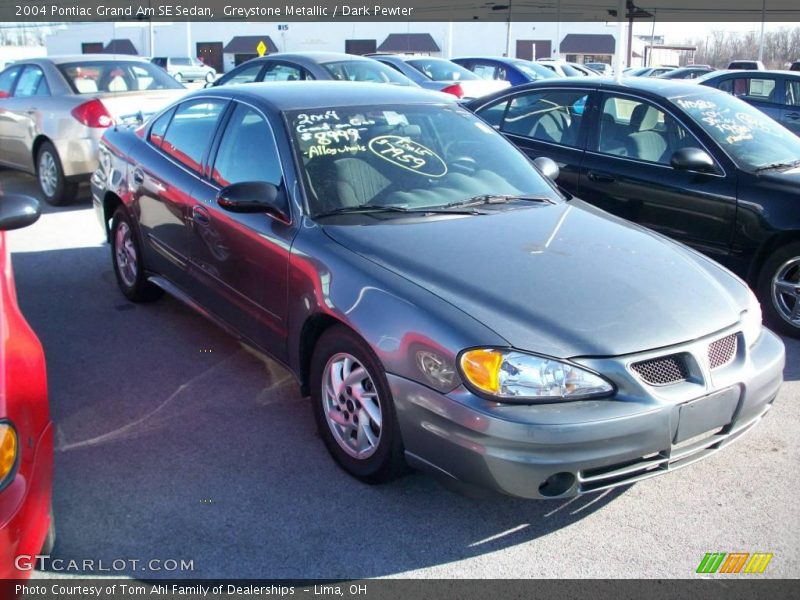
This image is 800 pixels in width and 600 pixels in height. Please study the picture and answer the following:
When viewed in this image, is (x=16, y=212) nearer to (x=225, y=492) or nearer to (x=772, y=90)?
(x=225, y=492)

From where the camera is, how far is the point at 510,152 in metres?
4.64

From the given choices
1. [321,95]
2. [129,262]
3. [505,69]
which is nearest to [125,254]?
[129,262]

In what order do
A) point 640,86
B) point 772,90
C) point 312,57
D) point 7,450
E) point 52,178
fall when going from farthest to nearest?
1. point 772,90
2. point 312,57
3. point 52,178
4. point 640,86
5. point 7,450

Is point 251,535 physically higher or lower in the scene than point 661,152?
lower

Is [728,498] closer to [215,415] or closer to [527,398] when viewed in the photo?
[527,398]

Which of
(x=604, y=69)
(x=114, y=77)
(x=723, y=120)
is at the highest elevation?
(x=604, y=69)

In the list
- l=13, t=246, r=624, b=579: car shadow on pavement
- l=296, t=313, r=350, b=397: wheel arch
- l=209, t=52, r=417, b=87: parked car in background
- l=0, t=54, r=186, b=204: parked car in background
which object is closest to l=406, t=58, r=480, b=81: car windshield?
l=209, t=52, r=417, b=87: parked car in background

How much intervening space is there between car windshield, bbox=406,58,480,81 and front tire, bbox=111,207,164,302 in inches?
363

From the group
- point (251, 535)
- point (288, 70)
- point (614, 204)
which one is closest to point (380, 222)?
point (251, 535)

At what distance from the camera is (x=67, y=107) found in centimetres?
873

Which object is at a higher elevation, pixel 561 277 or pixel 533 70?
pixel 533 70

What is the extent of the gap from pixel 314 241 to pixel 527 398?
51.0 inches

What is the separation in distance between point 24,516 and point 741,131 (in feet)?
17.7

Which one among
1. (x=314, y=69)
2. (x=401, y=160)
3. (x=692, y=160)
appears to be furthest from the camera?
(x=314, y=69)
